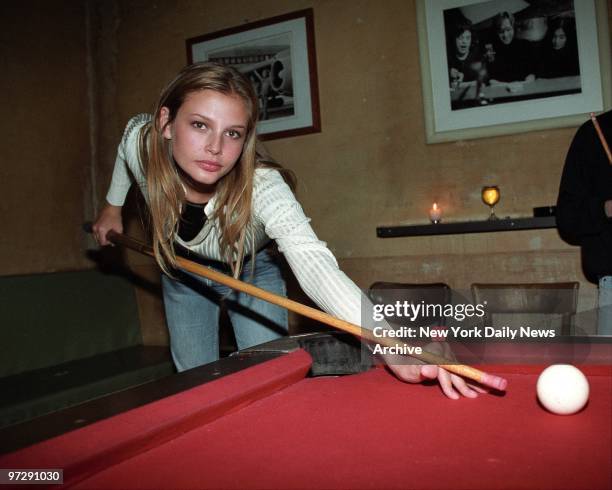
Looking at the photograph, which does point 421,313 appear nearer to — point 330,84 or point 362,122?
point 362,122

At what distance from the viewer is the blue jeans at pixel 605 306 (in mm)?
2422

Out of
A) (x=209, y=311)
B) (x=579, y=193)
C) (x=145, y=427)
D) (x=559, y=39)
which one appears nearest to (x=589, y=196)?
(x=579, y=193)

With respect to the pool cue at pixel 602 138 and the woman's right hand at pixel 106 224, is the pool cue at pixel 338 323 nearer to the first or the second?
the woman's right hand at pixel 106 224

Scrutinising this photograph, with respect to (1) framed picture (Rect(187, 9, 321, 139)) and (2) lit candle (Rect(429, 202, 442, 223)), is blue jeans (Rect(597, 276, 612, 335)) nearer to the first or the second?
(2) lit candle (Rect(429, 202, 442, 223))

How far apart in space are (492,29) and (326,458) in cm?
267

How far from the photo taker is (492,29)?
287cm

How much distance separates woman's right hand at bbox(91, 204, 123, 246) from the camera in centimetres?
215

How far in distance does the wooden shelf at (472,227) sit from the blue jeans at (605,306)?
1.14 ft

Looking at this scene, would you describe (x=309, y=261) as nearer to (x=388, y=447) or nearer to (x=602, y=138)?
(x=388, y=447)

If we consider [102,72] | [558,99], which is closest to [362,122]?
[558,99]

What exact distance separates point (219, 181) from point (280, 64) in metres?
1.84

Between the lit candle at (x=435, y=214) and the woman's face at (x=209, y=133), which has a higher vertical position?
the woman's face at (x=209, y=133)

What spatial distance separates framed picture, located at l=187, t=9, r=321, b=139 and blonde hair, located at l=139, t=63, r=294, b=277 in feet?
5.22

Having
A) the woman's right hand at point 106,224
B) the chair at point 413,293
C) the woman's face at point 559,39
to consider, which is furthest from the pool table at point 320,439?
the woman's face at point 559,39
